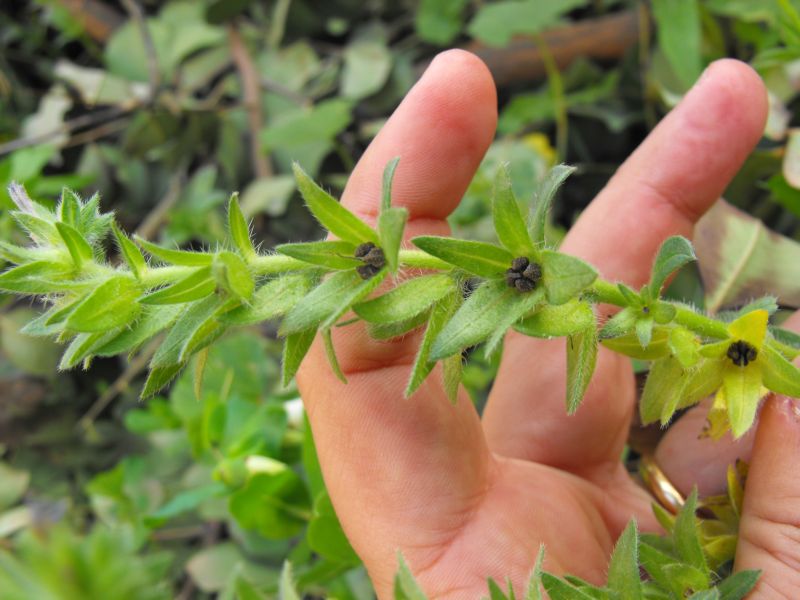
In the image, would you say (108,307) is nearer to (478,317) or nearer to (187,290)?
(187,290)

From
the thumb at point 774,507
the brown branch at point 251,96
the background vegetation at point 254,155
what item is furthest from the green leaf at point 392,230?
the brown branch at point 251,96

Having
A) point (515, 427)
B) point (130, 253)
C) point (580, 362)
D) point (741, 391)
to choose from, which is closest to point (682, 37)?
point (515, 427)

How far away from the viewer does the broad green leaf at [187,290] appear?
0.72 meters

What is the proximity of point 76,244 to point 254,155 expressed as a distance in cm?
151

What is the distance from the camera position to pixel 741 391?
87 cm

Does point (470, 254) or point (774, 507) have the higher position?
point (470, 254)

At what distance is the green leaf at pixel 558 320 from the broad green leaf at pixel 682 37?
3.69ft

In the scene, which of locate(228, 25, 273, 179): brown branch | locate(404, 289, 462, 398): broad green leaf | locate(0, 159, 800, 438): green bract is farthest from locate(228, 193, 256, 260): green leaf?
locate(228, 25, 273, 179): brown branch

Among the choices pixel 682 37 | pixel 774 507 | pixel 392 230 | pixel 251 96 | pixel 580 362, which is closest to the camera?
pixel 392 230

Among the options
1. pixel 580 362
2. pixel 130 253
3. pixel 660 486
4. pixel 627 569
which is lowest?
pixel 660 486

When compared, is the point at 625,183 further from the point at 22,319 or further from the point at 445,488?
the point at 22,319

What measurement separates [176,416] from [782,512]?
4.11 ft

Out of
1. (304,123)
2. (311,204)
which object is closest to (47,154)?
(304,123)

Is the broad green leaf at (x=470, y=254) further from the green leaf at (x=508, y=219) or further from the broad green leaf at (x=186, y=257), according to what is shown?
the broad green leaf at (x=186, y=257)
